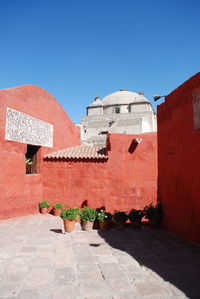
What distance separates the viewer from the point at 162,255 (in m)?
5.45

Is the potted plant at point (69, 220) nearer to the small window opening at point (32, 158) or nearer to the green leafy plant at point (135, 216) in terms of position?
the green leafy plant at point (135, 216)

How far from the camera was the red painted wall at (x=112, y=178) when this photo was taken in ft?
36.4

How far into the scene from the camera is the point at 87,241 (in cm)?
681

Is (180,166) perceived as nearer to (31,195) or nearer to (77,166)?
(77,166)

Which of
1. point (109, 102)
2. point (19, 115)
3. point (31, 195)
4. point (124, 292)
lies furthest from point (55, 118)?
point (109, 102)

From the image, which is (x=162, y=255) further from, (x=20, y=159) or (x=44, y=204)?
(x=20, y=159)

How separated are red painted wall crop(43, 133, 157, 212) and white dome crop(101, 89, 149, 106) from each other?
2196cm

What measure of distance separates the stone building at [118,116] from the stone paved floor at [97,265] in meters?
16.8


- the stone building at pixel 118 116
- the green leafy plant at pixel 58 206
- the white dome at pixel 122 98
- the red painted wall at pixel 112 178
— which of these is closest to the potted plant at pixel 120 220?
the red painted wall at pixel 112 178

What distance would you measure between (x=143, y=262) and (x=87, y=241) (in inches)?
87.0

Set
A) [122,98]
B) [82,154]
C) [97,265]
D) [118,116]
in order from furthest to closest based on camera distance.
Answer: [122,98], [118,116], [82,154], [97,265]

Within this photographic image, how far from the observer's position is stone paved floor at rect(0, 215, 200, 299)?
384cm

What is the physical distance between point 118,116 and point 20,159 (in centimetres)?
2270

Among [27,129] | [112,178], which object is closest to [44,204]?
[112,178]
